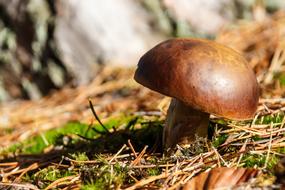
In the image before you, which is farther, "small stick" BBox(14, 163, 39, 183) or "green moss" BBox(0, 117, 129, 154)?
"green moss" BBox(0, 117, 129, 154)

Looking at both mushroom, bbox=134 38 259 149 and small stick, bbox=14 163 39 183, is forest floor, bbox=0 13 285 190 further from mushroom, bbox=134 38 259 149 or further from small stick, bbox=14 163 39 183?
mushroom, bbox=134 38 259 149

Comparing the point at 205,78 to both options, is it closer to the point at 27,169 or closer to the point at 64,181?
the point at 64,181

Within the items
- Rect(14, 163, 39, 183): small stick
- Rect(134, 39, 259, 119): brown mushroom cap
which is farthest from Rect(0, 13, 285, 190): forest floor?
Rect(134, 39, 259, 119): brown mushroom cap

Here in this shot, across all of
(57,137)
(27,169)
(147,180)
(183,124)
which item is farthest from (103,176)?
(57,137)

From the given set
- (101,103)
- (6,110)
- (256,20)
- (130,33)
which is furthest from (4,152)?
(256,20)

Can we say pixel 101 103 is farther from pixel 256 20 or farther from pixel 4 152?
pixel 256 20

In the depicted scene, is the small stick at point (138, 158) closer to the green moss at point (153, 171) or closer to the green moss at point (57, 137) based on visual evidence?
the green moss at point (153, 171)

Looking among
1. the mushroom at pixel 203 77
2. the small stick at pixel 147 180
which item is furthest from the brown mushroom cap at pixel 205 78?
the small stick at pixel 147 180
